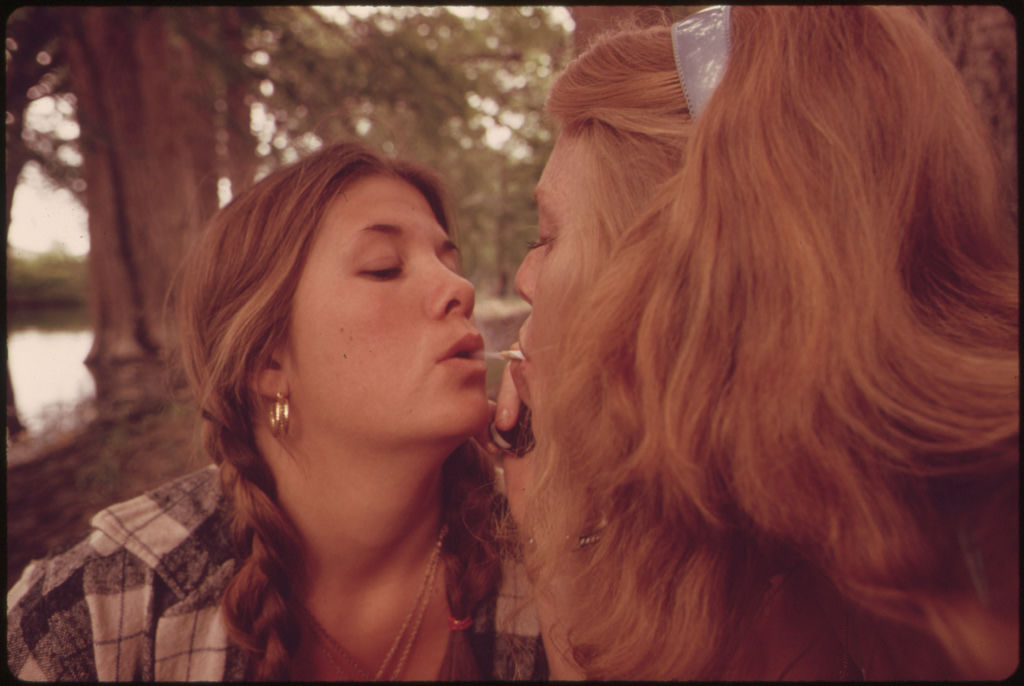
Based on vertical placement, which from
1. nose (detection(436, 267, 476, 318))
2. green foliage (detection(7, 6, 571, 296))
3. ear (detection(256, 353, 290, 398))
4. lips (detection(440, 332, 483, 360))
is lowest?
ear (detection(256, 353, 290, 398))

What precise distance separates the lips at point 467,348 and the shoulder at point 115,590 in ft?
3.01

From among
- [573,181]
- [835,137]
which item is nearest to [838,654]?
[835,137]

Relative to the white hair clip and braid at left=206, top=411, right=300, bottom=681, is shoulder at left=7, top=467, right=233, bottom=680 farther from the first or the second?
the white hair clip

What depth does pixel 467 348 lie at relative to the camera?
1575 millimetres

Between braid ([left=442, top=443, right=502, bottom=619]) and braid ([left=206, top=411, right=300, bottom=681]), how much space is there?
47 centimetres

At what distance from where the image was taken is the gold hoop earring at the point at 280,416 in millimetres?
1639

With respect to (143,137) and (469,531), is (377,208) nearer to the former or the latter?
(469,531)

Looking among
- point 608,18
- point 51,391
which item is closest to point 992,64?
point 608,18

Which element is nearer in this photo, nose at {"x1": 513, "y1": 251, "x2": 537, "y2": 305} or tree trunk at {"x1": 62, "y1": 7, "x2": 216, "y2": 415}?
nose at {"x1": 513, "y1": 251, "x2": 537, "y2": 305}

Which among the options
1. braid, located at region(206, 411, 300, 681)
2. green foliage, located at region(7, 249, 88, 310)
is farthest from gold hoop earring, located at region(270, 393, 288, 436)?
green foliage, located at region(7, 249, 88, 310)

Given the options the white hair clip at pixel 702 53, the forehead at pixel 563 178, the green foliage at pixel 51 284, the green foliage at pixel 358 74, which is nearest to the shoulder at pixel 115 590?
the forehead at pixel 563 178

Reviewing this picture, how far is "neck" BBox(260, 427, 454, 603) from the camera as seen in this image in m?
1.58

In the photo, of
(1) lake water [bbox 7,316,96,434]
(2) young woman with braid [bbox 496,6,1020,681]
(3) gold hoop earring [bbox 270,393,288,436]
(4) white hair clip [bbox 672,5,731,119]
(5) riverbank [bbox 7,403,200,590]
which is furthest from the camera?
(1) lake water [bbox 7,316,96,434]

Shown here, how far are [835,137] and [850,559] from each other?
69cm
